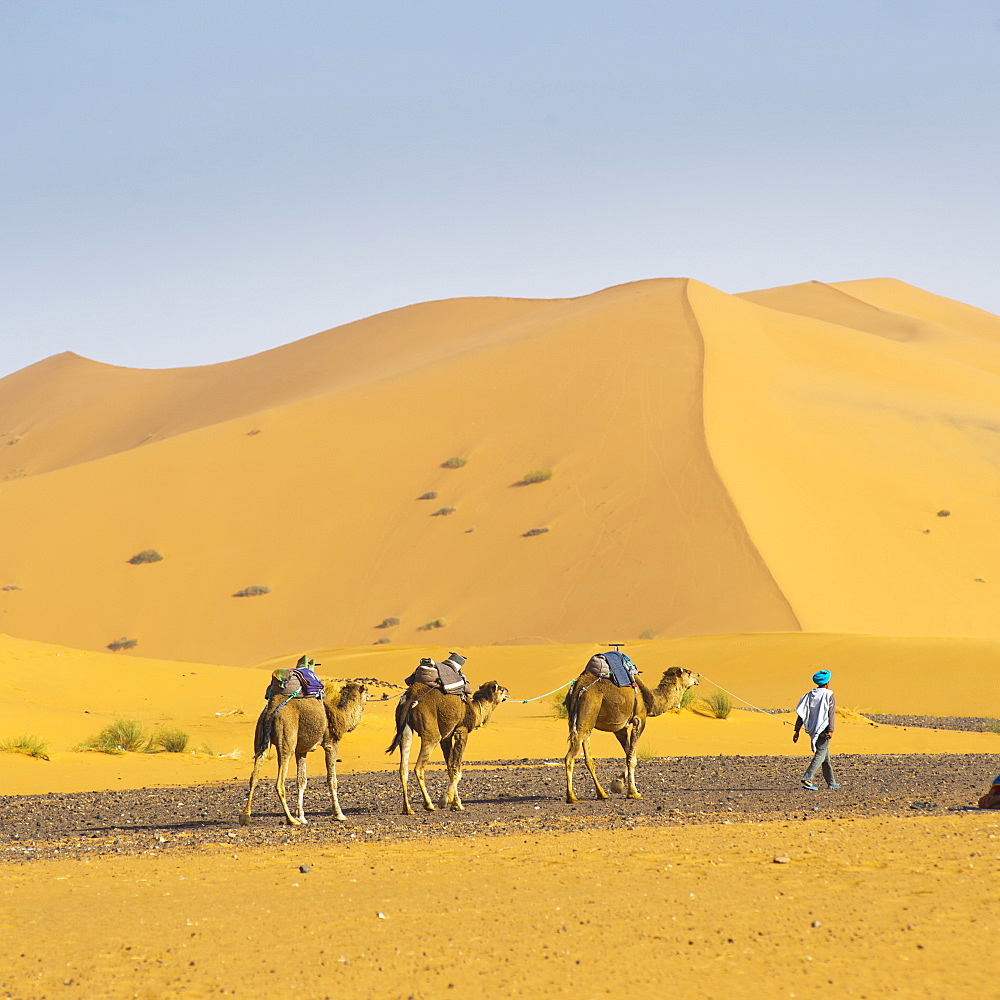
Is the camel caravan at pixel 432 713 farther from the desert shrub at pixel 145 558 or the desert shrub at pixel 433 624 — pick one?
the desert shrub at pixel 145 558

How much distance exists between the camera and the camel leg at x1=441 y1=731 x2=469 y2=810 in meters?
13.2

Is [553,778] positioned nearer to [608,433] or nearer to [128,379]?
[608,433]

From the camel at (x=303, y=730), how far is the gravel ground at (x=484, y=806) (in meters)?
0.31

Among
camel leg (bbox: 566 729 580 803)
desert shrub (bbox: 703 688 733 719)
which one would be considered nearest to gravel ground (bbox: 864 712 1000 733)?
desert shrub (bbox: 703 688 733 719)

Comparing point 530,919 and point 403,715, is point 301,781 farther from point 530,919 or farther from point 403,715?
point 530,919

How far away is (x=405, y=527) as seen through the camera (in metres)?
51.8

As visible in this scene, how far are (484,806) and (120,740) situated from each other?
9005mm

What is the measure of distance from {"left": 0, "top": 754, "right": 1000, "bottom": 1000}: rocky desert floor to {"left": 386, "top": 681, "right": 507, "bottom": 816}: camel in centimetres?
54

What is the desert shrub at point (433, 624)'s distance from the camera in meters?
44.6

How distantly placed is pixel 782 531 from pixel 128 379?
8366 cm

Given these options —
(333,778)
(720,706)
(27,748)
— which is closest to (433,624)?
(720,706)

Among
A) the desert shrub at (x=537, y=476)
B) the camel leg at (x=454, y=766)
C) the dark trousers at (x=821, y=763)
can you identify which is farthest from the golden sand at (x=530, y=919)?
the desert shrub at (x=537, y=476)

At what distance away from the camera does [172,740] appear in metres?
20.6

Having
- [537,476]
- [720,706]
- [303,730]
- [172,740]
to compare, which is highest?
[537,476]
